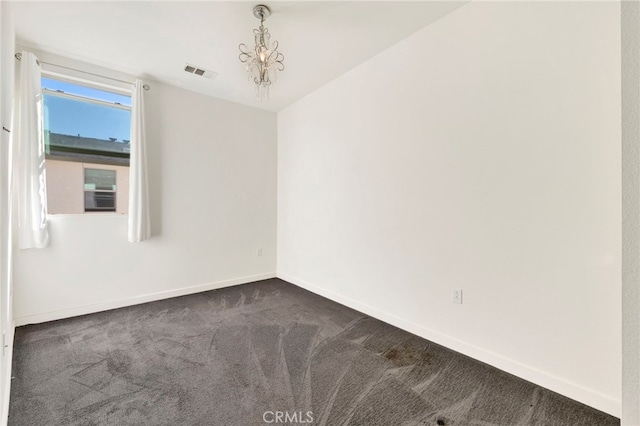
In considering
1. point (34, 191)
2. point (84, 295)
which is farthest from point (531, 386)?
point (34, 191)

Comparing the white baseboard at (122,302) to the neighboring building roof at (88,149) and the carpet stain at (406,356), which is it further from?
the carpet stain at (406,356)

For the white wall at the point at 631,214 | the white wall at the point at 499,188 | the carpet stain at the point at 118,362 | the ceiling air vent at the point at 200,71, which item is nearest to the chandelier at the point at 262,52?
the ceiling air vent at the point at 200,71

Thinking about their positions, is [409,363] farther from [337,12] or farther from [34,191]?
[34,191]

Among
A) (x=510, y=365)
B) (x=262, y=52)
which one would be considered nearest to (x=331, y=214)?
(x=262, y=52)

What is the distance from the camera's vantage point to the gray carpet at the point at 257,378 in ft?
4.85

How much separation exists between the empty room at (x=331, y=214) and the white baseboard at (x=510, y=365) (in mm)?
14

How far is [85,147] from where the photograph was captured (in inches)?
115

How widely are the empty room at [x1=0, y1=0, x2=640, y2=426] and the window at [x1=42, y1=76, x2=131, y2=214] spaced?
2cm

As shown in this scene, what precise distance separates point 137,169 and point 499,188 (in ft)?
11.4

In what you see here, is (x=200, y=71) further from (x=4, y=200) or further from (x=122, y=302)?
(x=122, y=302)

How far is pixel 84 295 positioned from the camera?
2822mm

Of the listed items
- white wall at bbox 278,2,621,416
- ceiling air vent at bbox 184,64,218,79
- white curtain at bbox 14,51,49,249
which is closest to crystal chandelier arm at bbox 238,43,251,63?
ceiling air vent at bbox 184,64,218,79

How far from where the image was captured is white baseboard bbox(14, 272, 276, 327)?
2.59m

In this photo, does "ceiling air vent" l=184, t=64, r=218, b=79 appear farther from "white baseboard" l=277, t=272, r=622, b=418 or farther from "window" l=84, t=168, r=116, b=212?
"white baseboard" l=277, t=272, r=622, b=418
